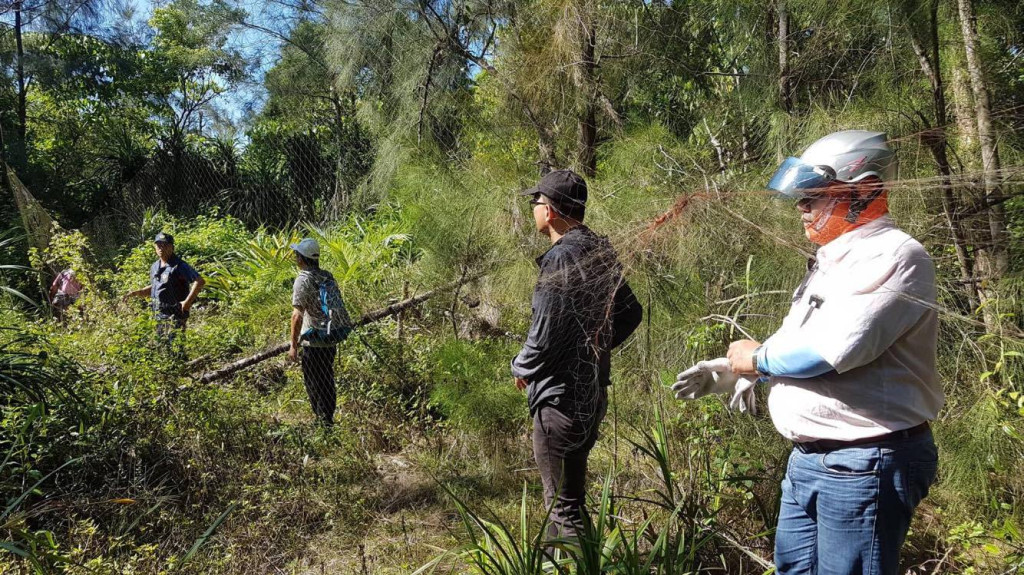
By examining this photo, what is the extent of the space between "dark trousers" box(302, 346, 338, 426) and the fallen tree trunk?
228 millimetres

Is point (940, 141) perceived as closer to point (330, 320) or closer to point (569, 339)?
point (569, 339)

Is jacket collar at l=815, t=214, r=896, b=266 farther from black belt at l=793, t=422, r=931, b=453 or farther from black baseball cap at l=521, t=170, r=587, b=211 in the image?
black baseball cap at l=521, t=170, r=587, b=211

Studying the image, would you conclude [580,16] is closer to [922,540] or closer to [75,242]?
[922,540]

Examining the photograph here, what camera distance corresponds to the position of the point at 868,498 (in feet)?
4.43

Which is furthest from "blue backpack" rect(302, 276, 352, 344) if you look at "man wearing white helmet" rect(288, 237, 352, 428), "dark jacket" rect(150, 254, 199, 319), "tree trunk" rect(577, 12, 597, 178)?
"tree trunk" rect(577, 12, 597, 178)

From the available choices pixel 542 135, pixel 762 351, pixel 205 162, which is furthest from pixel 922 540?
pixel 205 162

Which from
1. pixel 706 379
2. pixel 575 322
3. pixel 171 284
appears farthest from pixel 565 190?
pixel 171 284

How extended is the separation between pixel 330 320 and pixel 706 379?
8.28 ft

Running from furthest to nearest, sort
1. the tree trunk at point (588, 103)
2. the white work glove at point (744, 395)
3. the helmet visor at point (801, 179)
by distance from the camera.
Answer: the tree trunk at point (588, 103)
the white work glove at point (744, 395)
the helmet visor at point (801, 179)

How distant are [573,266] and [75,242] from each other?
336 centimetres

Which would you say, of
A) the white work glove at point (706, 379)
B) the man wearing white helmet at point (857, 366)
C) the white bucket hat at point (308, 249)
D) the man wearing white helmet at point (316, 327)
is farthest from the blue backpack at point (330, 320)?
the man wearing white helmet at point (857, 366)

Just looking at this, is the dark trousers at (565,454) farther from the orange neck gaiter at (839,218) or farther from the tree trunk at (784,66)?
the tree trunk at (784,66)

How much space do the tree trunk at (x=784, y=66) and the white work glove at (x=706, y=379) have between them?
174cm

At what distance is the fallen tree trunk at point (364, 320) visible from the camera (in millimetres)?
3697
